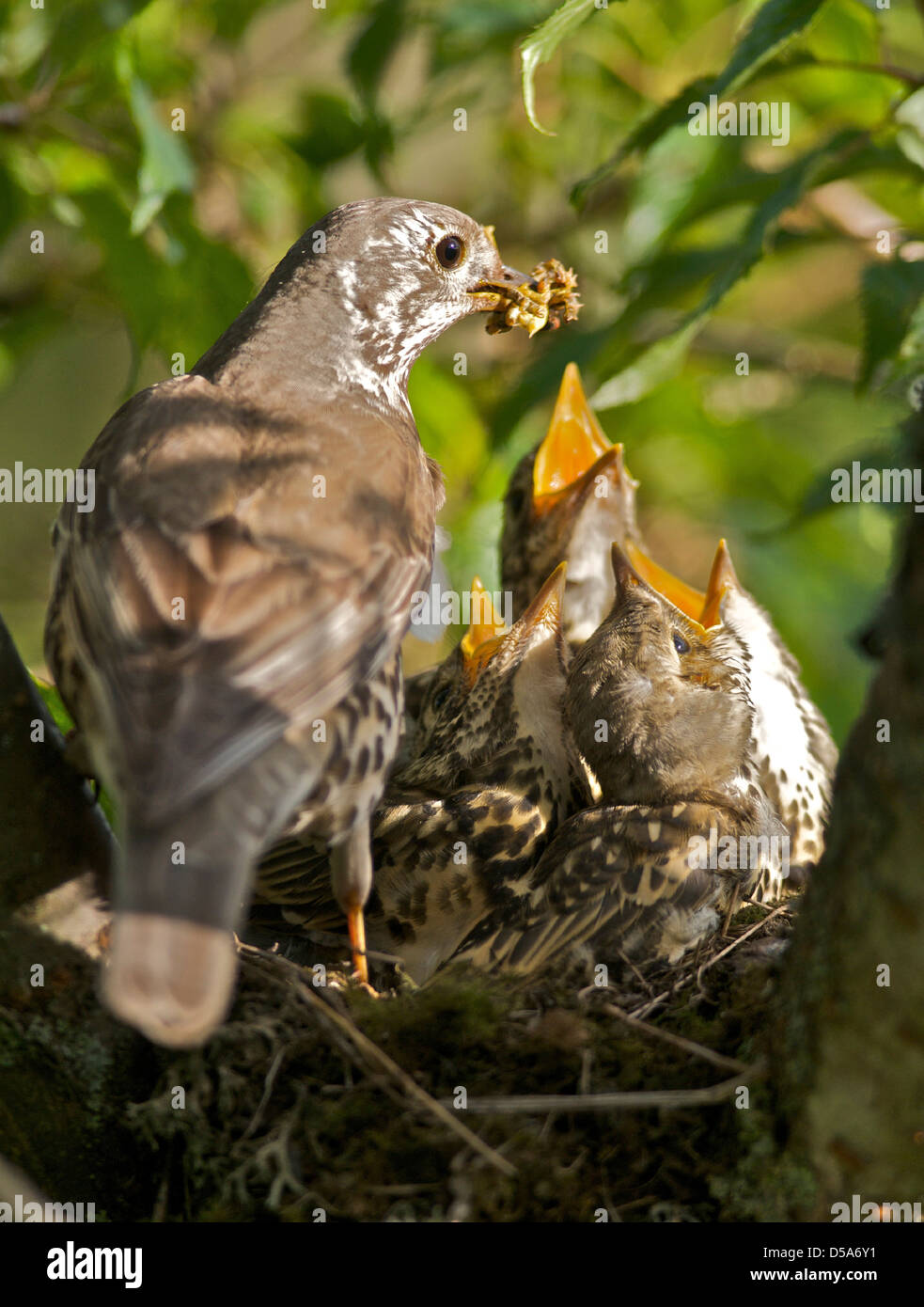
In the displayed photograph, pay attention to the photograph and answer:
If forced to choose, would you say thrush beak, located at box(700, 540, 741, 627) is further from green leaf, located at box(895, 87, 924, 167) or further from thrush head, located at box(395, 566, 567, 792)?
green leaf, located at box(895, 87, 924, 167)

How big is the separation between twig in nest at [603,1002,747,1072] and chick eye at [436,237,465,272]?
6.80 feet

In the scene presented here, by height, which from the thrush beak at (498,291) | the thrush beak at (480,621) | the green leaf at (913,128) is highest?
the green leaf at (913,128)

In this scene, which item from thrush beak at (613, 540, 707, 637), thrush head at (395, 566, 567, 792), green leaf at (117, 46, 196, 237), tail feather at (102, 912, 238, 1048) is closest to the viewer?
tail feather at (102, 912, 238, 1048)

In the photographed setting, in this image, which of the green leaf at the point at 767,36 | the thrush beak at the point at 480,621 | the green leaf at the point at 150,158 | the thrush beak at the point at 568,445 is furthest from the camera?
the thrush beak at the point at 568,445

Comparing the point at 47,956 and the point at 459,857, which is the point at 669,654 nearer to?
the point at 459,857

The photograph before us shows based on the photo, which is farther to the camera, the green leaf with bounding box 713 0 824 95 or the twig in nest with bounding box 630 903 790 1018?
the green leaf with bounding box 713 0 824 95

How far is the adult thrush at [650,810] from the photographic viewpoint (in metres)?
3.29

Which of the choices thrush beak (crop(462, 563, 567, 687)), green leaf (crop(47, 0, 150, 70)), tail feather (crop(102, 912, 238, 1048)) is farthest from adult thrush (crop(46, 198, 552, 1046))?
green leaf (crop(47, 0, 150, 70))

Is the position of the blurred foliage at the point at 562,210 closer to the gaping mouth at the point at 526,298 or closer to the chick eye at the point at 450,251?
the gaping mouth at the point at 526,298

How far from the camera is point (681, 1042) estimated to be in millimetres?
2604

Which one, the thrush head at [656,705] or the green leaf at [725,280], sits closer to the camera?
the green leaf at [725,280]

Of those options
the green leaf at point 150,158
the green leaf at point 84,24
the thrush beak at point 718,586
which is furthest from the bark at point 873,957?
the green leaf at point 84,24

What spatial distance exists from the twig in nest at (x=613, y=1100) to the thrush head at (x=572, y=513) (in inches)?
97.5

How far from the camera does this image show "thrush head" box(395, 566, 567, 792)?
12.9 feet
